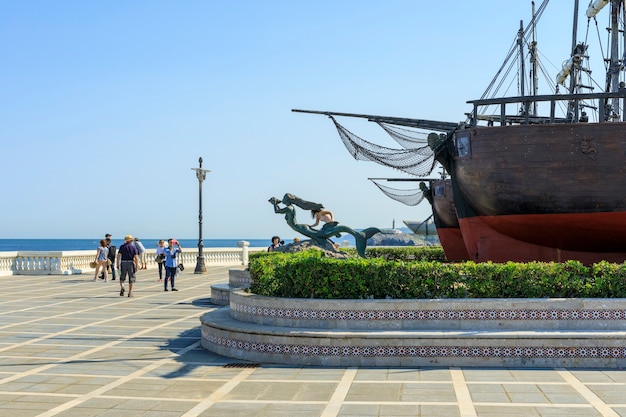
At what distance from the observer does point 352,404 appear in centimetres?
→ 611

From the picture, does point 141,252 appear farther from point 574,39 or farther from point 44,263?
A: point 574,39

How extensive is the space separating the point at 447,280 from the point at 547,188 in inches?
255

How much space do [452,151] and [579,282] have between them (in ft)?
25.7

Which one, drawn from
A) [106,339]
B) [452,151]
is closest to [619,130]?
[452,151]

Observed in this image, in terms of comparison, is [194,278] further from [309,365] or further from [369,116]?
[309,365]

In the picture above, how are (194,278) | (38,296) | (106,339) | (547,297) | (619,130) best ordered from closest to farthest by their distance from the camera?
(547,297)
(106,339)
(619,130)
(38,296)
(194,278)

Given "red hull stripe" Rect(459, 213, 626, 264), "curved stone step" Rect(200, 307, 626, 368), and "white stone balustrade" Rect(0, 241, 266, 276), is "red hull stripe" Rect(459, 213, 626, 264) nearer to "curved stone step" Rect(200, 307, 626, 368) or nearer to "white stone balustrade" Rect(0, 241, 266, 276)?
"curved stone step" Rect(200, 307, 626, 368)

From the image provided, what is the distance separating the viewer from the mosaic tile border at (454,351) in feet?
25.0

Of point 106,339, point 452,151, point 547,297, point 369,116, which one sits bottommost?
point 106,339

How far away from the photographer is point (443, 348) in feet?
25.6

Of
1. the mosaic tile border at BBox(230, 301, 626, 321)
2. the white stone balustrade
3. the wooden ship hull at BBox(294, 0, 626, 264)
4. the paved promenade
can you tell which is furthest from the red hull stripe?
the white stone balustrade

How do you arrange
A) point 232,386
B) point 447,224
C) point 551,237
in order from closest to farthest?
point 232,386 → point 551,237 → point 447,224

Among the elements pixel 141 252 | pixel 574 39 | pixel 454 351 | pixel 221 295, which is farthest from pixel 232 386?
pixel 574 39

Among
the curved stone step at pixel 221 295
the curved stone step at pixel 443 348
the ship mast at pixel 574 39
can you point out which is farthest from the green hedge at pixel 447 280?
the ship mast at pixel 574 39
